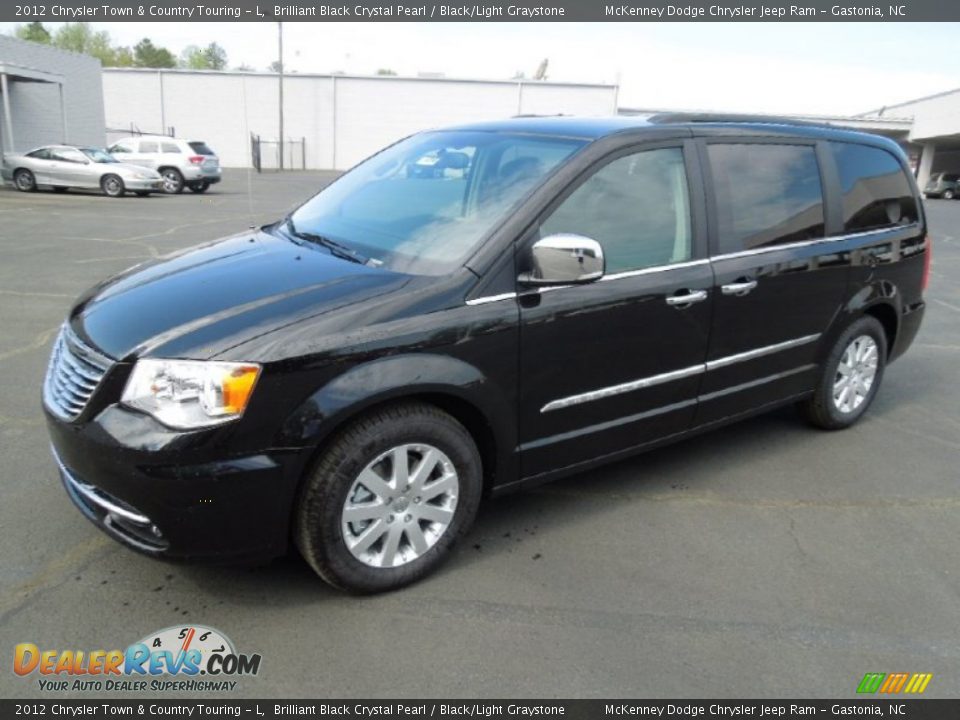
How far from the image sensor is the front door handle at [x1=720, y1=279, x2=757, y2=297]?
363 cm

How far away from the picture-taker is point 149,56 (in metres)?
85.6

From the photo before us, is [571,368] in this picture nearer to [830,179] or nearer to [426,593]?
[426,593]

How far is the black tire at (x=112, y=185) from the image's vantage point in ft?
69.3

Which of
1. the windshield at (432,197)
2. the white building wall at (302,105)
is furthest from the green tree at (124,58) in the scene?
the windshield at (432,197)

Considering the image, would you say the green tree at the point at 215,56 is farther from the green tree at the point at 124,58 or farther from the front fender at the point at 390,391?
the front fender at the point at 390,391

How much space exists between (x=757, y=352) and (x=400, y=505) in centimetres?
219

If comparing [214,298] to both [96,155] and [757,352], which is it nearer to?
[757,352]

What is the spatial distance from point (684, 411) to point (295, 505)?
2.02 m

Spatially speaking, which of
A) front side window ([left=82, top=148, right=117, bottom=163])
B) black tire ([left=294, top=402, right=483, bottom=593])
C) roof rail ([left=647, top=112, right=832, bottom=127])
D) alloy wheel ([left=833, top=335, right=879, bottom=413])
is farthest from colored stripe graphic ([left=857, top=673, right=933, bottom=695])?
front side window ([left=82, top=148, right=117, bottom=163])

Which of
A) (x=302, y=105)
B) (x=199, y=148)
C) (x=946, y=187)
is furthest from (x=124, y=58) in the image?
(x=946, y=187)

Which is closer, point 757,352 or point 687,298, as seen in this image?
point 687,298

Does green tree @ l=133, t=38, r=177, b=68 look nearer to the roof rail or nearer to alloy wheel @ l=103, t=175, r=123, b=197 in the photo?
alloy wheel @ l=103, t=175, r=123, b=197

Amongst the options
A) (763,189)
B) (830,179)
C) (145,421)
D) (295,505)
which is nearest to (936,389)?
(830,179)
